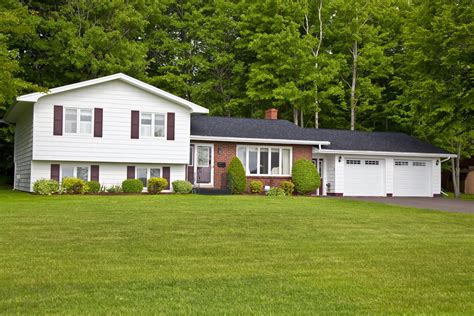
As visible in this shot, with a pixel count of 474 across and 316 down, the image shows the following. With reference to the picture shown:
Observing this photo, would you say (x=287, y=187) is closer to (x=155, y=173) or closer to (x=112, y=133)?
(x=155, y=173)

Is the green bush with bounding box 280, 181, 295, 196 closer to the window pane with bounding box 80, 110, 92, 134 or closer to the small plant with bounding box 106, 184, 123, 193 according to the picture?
the small plant with bounding box 106, 184, 123, 193

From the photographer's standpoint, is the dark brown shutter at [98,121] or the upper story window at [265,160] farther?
the upper story window at [265,160]

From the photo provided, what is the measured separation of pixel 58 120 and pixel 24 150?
3.72 m

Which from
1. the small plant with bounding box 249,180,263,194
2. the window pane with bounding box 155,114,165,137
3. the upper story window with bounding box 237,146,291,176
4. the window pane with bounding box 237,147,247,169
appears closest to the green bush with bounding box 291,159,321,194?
the upper story window with bounding box 237,146,291,176

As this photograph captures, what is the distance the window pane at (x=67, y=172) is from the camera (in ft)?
80.6

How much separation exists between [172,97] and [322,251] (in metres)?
16.8

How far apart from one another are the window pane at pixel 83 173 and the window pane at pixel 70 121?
185 centimetres

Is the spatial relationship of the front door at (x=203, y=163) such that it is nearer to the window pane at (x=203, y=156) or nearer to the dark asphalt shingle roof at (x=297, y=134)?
the window pane at (x=203, y=156)

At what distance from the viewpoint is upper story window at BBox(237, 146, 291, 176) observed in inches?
1096

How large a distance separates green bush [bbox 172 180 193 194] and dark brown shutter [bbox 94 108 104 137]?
4130mm

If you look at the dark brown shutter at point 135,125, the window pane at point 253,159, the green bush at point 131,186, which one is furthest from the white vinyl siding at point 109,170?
the window pane at point 253,159

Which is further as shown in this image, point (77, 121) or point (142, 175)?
point (142, 175)

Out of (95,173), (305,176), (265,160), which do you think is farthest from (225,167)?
(95,173)

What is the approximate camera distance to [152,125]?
1004 inches
